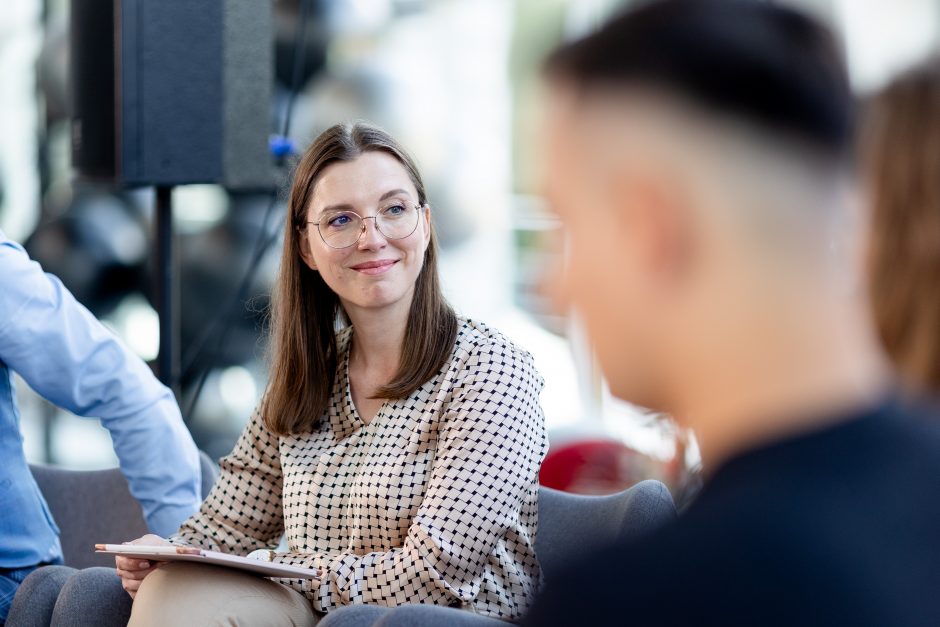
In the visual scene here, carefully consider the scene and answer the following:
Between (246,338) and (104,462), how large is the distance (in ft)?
4.57

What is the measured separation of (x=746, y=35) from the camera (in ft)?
2.05

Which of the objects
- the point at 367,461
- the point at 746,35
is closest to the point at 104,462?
the point at 367,461

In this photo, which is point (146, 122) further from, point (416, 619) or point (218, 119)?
point (416, 619)

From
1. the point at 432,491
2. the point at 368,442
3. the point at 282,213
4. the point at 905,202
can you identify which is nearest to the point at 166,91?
the point at 368,442

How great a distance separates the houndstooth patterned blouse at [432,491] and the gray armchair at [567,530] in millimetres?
76

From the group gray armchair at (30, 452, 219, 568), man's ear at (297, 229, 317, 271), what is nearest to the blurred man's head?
man's ear at (297, 229, 317, 271)

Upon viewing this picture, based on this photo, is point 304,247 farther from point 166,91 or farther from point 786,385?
point 786,385

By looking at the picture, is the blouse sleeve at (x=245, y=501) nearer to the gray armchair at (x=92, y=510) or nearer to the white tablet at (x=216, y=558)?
the gray armchair at (x=92, y=510)

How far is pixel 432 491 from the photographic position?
5.97ft

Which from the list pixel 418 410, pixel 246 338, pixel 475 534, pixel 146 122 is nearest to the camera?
pixel 475 534

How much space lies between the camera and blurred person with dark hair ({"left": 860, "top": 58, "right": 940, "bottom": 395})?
714mm

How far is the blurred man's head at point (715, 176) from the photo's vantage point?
0.62m

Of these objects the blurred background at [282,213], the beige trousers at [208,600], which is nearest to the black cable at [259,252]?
the blurred background at [282,213]

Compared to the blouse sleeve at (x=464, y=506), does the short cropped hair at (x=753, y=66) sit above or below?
above
